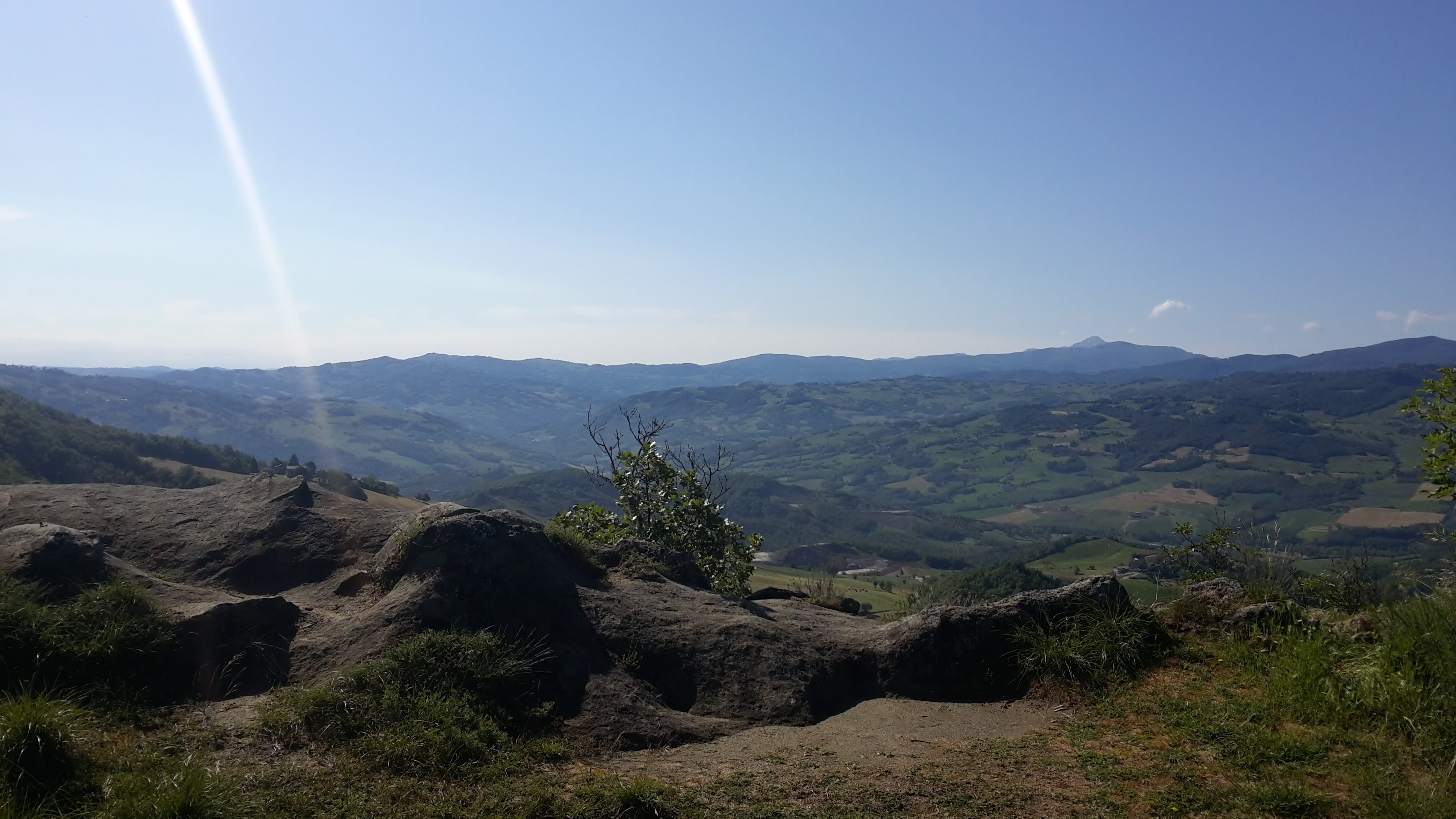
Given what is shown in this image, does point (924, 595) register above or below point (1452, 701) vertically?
below

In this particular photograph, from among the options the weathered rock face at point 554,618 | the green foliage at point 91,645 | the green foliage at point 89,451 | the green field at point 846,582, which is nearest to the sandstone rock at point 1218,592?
the weathered rock face at point 554,618

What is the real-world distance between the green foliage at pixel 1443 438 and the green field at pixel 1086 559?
10281cm

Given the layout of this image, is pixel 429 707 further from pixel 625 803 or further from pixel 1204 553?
pixel 1204 553

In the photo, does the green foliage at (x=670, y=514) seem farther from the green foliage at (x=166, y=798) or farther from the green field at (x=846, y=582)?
the green field at (x=846, y=582)

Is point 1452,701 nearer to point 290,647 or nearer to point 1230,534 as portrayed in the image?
point 1230,534

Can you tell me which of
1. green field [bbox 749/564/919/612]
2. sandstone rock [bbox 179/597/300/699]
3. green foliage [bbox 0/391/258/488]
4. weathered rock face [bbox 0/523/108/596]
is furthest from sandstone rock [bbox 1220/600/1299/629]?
green foliage [bbox 0/391/258/488]

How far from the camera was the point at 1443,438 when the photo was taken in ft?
25.2

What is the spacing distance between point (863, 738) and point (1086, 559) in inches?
5224

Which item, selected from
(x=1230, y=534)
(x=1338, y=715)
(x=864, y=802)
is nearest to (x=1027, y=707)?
(x=1338, y=715)

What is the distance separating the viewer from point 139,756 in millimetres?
5605

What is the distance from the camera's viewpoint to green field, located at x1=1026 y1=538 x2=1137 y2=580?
368ft

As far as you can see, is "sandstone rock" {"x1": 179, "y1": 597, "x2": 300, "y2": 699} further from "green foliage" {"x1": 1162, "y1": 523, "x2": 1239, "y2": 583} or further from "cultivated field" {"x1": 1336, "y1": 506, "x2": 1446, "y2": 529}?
"cultivated field" {"x1": 1336, "y1": 506, "x2": 1446, "y2": 529}

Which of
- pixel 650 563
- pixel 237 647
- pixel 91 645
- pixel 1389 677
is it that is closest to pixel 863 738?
pixel 1389 677

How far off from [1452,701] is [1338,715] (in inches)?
31.3
